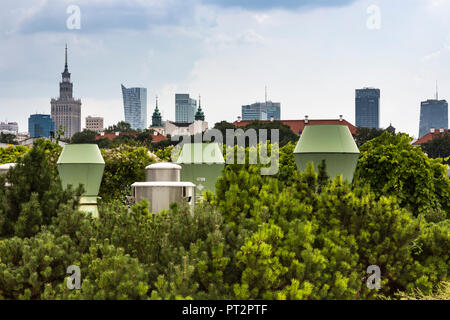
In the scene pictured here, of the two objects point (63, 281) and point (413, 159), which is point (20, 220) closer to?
point (63, 281)

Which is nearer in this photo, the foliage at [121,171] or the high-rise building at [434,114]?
the foliage at [121,171]

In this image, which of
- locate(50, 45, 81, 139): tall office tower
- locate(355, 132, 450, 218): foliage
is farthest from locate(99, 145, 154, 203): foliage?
locate(50, 45, 81, 139): tall office tower

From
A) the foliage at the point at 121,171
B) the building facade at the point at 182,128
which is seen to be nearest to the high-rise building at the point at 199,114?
the building facade at the point at 182,128

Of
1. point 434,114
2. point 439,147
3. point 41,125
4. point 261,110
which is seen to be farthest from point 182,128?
point 434,114

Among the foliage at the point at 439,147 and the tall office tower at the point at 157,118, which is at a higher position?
the tall office tower at the point at 157,118

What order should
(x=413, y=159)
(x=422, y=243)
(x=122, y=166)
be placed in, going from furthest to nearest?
(x=122, y=166), (x=413, y=159), (x=422, y=243)

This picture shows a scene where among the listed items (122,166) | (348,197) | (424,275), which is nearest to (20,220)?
(348,197)

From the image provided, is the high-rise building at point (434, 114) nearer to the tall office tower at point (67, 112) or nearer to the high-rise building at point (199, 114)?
the high-rise building at point (199, 114)

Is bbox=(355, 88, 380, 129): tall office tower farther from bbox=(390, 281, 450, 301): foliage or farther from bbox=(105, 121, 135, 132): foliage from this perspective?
bbox=(390, 281, 450, 301): foliage
